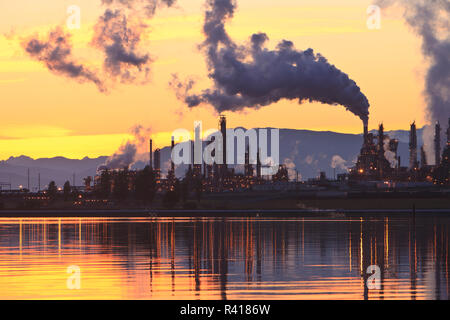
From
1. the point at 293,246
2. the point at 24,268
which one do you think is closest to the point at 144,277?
the point at 24,268

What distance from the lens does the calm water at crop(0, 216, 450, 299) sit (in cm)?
3006

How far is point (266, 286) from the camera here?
105 ft

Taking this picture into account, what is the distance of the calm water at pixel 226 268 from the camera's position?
98.6ft

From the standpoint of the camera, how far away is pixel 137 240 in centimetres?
6244

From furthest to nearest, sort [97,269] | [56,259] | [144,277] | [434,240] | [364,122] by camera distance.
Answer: [364,122], [434,240], [56,259], [97,269], [144,277]

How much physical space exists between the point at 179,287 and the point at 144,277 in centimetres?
391

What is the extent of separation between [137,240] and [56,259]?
17.6 m

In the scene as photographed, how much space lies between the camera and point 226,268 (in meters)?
39.4

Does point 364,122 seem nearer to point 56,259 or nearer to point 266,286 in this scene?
point 56,259
